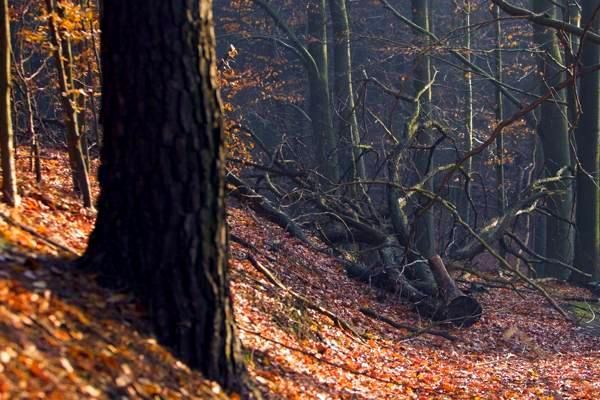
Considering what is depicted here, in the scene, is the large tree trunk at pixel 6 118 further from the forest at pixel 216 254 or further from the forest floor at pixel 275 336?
the forest floor at pixel 275 336

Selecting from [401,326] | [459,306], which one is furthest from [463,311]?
[401,326]

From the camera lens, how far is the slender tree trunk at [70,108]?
7.57 meters

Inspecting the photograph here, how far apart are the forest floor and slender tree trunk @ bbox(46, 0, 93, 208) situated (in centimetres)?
26

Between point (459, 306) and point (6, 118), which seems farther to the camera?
point (459, 306)

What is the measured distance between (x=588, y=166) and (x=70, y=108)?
1011 cm

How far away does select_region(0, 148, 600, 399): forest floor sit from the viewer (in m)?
4.34

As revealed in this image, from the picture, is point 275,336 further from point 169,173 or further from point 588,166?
point 588,166

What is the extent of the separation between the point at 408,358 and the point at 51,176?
15.4 feet

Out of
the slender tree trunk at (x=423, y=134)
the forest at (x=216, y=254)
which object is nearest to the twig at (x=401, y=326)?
the forest at (x=216, y=254)

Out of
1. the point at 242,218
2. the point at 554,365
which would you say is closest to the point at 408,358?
the point at 554,365

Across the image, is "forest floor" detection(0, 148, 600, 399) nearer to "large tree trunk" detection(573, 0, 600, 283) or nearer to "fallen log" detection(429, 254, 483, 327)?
"fallen log" detection(429, 254, 483, 327)

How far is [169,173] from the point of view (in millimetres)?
4898

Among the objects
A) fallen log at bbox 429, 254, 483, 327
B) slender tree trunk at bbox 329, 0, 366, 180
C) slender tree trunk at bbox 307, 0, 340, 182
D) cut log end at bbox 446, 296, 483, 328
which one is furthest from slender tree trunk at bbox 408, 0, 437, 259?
cut log end at bbox 446, 296, 483, 328

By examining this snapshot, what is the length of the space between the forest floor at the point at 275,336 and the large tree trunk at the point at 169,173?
0.66 ft
